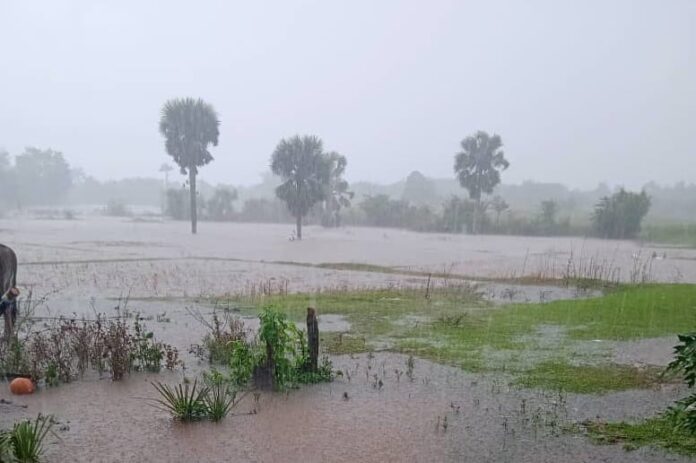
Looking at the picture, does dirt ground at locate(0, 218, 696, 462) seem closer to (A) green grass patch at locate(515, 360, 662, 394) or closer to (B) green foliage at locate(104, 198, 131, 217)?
(A) green grass patch at locate(515, 360, 662, 394)

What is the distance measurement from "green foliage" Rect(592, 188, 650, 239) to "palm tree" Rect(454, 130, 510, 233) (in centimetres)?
801

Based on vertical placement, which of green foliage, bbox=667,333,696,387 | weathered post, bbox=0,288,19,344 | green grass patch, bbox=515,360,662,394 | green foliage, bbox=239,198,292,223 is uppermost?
green foliage, bbox=239,198,292,223

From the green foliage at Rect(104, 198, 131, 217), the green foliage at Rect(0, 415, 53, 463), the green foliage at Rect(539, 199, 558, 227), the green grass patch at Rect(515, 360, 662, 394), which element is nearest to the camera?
the green foliage at Rect(0, 415, 53, 463)

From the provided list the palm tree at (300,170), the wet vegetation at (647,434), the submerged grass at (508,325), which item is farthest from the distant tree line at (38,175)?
the wet vegetation at (647,434)

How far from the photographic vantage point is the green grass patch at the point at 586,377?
723cm

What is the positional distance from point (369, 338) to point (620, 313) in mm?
5049

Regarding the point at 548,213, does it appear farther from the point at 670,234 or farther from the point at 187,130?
the point at 187,130

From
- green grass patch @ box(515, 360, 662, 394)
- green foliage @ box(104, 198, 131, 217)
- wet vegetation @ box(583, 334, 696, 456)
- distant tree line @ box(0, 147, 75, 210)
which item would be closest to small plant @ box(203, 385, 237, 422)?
green grass patch @ box(515, 360, 662, 394)

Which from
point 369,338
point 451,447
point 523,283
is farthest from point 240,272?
point 451,447

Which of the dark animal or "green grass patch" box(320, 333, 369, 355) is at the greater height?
the dark animal

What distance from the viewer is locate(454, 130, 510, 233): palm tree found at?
48156 millimetres

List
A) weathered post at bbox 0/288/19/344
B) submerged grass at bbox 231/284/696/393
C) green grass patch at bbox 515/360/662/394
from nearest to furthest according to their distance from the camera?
1. green grass patch at bbox 515/360/662/394
2. submerged grass at bbox 231/284/696/393
3. weathered post at bbox 0/288/19/344

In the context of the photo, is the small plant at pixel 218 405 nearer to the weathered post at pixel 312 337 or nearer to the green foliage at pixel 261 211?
the weathered post at pixel 312 337

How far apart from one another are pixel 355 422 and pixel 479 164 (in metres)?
43.9
